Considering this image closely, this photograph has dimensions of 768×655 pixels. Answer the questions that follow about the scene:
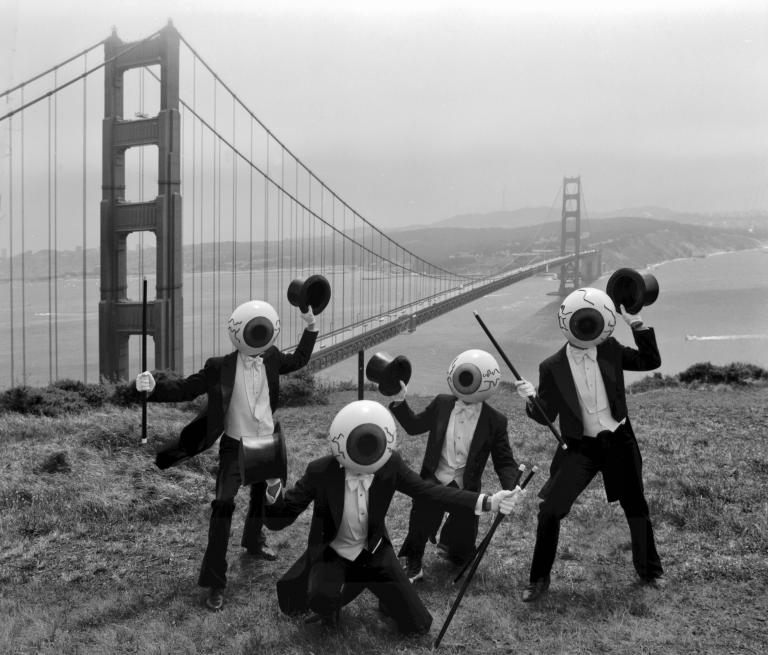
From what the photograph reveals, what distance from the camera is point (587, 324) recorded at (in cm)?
448

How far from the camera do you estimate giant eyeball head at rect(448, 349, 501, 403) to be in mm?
4676

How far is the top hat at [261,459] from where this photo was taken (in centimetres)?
414

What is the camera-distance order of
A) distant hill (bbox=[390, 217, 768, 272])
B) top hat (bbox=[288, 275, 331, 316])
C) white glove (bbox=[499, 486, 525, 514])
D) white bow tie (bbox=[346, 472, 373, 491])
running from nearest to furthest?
1. white glove (bbox=[499, 486, 525, 514])
2. white bow tie (bbox=[346, 472, 373, 491])
3. top hat (bbox=[288, 275, 331, 316])
4. distant hill (bbox=[390, 217, 768, 272])

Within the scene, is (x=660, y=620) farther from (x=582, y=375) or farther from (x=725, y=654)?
(x=582, y=375)

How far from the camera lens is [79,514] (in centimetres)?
608

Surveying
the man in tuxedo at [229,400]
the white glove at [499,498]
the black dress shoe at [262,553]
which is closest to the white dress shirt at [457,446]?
the white glove at [499,498]

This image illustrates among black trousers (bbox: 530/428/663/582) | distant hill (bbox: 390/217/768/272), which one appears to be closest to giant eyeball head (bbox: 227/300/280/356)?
black trousers (bbox: 530/428/663/582)

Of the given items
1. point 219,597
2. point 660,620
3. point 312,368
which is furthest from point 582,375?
point 312,368

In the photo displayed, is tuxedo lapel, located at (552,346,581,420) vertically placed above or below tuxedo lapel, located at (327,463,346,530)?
above

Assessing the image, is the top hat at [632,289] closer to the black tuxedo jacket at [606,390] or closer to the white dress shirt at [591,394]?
the black tuxedo jacket at [606,390]

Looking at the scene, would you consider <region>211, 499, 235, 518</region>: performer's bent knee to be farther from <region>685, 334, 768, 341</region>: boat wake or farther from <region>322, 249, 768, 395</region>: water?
<region>685, 334, 768, 341</region>: boat wake

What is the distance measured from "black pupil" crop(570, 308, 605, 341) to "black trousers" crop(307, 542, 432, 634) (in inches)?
67.7

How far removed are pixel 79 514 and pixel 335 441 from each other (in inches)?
127

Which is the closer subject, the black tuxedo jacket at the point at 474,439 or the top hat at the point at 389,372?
the top hat at the point at 389,372
